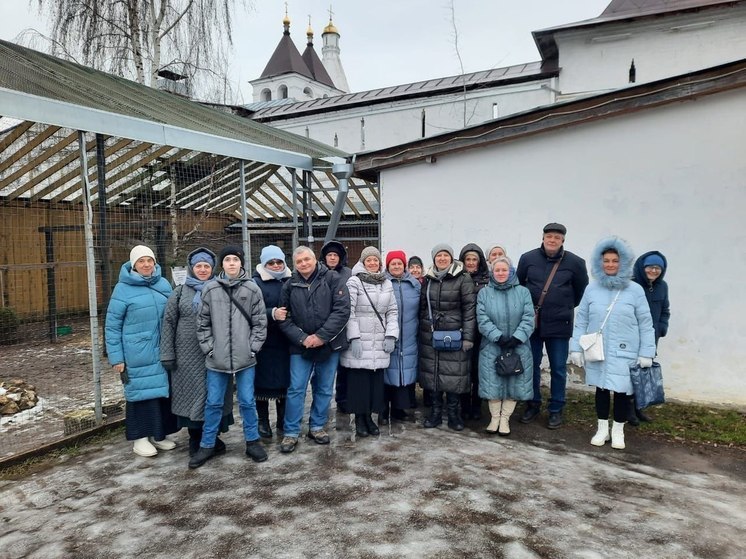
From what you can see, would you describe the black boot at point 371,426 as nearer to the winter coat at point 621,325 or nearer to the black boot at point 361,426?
Answer: the black boot at point 361,426

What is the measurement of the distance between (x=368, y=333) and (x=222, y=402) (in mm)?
1243

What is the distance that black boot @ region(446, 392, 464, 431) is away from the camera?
14.9 feet

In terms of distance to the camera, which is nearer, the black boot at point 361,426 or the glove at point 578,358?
the glove at point 578,358

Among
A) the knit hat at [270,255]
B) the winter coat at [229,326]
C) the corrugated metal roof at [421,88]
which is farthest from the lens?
the corrugated metal roof at [421,88]

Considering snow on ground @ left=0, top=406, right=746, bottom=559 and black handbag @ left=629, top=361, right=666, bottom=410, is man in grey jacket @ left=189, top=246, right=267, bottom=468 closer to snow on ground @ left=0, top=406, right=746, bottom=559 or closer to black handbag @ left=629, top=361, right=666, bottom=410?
snow on ground @ left=0, top=406, right=746, bottom=559

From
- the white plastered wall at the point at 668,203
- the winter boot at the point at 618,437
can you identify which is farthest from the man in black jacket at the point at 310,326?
the white plastered wall at the point at 668,203

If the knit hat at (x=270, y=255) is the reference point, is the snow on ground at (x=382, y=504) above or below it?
below

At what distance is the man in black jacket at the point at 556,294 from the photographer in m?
4.53

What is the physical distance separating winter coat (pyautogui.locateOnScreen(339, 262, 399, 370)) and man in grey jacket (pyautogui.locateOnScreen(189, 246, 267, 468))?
751mm

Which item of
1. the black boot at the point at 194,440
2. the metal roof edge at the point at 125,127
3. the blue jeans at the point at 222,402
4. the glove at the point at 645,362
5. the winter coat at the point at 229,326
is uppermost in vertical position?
the metal roof edge at the point at 125,127

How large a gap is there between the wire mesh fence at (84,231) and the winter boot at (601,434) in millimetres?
3882

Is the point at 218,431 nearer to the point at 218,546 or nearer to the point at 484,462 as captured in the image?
the point at 218,546

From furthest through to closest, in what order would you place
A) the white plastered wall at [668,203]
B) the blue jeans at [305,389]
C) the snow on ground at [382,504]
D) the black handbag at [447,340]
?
the white plastered wall at [668,203], the black handbag at [447,340], the blue jeans at [305,389], the snow on ground at [382,504]

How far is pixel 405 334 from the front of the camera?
4.50 metres
